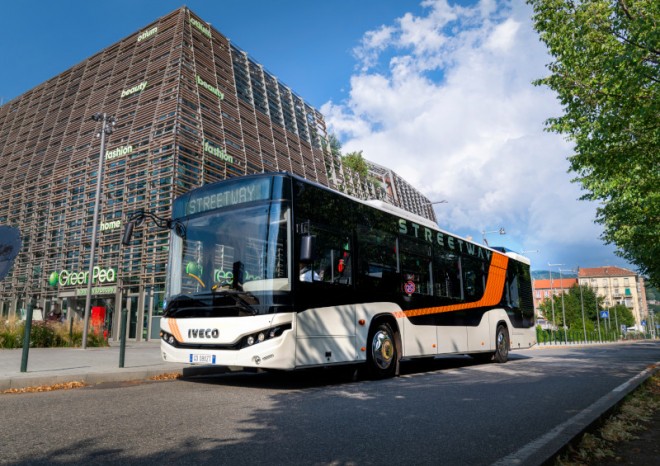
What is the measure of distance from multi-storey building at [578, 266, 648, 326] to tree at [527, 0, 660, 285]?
446ft

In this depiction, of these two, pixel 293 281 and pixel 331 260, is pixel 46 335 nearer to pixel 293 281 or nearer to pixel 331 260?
pixel 331 260

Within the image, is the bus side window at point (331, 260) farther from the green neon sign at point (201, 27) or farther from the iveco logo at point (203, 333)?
the green neon sign at point (201, 27)

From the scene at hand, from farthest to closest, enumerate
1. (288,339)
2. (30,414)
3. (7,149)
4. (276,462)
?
(7,149) → (288,339) → (30,414) → (276,462)

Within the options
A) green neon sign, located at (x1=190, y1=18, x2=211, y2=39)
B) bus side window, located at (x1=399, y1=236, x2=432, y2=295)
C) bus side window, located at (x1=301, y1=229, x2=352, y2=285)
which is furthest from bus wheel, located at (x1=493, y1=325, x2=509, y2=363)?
green neon sign, located at (x1=190, y1=18, x2=211, y2=39)

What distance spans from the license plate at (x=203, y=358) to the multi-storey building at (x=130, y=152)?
19.4 metres

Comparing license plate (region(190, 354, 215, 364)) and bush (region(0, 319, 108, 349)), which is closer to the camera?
license plate (region(190, 354, 215, 364))

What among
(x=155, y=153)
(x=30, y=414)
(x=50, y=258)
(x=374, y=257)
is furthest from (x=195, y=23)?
(x=30, y=414)

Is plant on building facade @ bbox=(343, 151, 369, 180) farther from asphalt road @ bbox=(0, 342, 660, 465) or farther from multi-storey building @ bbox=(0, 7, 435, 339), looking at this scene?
asphalt road @ bbox=(0, 342, 660, 465)

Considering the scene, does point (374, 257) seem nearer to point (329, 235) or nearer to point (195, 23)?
point (329, 235)

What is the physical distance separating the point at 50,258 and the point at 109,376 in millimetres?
27863

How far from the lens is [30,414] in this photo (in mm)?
5113

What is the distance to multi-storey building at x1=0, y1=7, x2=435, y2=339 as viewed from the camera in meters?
27.4

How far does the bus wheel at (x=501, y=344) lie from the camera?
13.1 metres

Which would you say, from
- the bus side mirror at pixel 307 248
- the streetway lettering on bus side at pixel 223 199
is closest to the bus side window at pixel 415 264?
the bus side mirror at pixel 307 248
